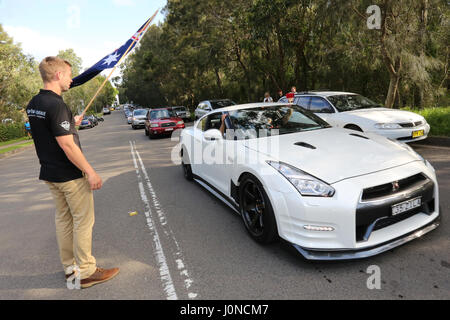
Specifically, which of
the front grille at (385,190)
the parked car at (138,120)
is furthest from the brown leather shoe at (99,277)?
the parked car at (138,120)

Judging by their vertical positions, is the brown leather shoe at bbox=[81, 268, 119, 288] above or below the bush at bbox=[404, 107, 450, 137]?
below

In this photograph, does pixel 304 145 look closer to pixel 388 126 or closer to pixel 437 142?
pixel 388 126

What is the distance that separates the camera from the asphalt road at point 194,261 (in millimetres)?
2714

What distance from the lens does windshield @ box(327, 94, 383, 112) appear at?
815cm

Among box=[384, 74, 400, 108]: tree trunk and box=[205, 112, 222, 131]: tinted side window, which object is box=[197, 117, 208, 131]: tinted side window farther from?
box=[384, 74, 400, 108]: tree trunk

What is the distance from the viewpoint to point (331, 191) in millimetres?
2809

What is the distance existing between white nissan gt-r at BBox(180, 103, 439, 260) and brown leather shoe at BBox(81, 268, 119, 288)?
155 cm

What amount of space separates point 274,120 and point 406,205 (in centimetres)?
214

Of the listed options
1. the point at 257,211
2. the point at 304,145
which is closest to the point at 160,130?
the point at 304,145

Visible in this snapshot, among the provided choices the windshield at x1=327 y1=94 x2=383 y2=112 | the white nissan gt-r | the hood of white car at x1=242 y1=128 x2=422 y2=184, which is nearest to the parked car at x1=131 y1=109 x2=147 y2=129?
the windshield at x1=327 y1=94 x2=383 y2=112

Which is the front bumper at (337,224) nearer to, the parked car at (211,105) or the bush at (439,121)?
the bush at (439,121)

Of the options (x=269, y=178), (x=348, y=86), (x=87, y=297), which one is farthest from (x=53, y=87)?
(x=348, y=86)

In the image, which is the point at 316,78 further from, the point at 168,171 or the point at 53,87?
the point at 53,87

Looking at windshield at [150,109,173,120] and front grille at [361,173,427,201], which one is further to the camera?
windshield at [150,109,173,120]
